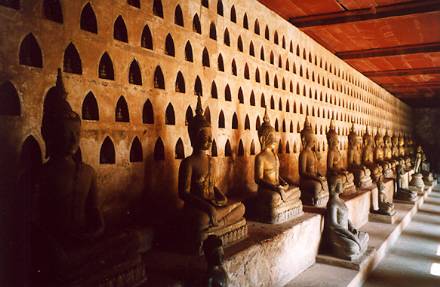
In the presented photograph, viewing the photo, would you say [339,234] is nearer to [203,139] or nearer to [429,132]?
[203,139]

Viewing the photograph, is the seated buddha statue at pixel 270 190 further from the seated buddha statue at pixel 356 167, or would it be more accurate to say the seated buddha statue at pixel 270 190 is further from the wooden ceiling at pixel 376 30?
the seated buddha statue at pixel 356 167

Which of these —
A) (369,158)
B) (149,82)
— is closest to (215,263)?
(149,82)

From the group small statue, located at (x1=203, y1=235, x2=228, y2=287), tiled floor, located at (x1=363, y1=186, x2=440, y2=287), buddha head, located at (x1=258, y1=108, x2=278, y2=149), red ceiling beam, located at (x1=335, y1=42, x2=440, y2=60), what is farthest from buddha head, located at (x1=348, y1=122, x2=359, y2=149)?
small statue, located at (x1=203, y1=235, x2=228, y2=287)

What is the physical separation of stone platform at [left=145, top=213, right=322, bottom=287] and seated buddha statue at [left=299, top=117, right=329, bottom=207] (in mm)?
962

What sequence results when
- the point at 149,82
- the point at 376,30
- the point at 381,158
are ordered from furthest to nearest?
the point at 381,158
the point at 376,30
the point at 149,82

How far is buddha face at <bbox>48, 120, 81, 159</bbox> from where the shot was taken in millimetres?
2988

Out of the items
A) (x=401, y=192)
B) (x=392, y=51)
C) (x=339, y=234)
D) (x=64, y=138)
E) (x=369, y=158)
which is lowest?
(x=401, y=192)

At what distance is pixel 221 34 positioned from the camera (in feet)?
19.9

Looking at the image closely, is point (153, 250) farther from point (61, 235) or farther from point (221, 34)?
point (221, 34)

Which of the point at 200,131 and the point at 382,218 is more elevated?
the point at 200,131

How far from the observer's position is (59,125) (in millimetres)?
2973

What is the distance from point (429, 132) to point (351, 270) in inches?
856

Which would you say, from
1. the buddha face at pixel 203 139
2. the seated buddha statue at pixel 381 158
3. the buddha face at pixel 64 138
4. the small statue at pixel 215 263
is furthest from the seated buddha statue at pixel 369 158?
the buddha face at pixel 64 138

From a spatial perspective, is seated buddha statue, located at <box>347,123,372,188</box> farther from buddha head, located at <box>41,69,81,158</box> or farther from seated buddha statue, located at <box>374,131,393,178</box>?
buddha head, located at <box>41,69,81,158</box>
